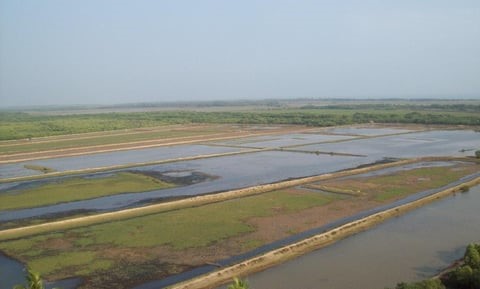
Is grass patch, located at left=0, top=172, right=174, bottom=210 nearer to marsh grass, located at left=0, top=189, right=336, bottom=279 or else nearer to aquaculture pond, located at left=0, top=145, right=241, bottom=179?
aquaculture pond, located at left=0, top=145, right=241, bottom=179

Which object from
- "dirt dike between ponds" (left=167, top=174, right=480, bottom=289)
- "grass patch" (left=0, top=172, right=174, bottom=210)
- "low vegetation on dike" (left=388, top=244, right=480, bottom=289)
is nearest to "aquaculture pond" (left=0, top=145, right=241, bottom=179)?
"grass patch" (left=0, top=172, right=174, bottom=210)

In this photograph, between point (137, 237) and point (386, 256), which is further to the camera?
point (137, 237)

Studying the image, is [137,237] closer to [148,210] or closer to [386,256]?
[148,210]

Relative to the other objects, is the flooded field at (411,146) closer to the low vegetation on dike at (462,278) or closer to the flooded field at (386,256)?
the flooded field at (386,256)

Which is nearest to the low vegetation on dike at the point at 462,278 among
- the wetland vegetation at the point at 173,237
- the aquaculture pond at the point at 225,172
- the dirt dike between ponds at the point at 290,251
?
the dirt dike between ponds at the point at 290,251

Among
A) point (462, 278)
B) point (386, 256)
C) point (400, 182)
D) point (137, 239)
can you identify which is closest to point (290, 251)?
point (386, 256)

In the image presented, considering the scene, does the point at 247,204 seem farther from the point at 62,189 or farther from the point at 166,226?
the point at 62,189
